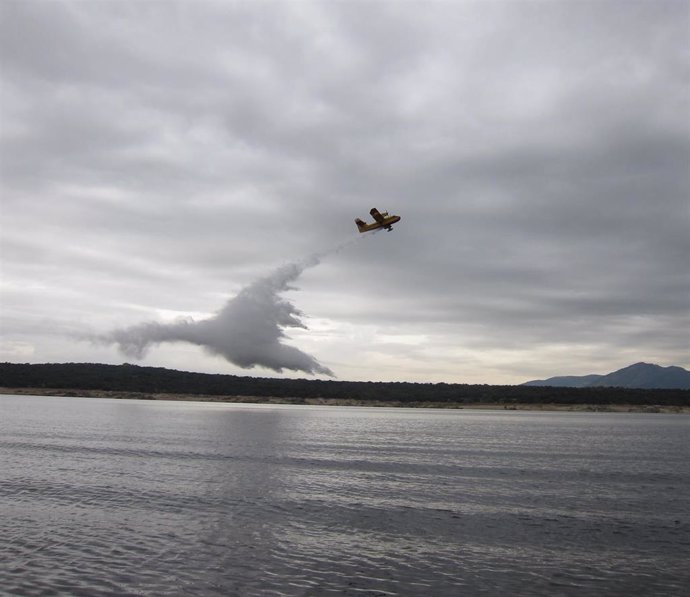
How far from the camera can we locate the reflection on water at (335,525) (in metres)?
25.5

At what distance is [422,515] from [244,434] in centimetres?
7583

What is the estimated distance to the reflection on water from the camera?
1005 inches

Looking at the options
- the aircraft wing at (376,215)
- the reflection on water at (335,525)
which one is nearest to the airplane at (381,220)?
the aircraft wing at (376,215)

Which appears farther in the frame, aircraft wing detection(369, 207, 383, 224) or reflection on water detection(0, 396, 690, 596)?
aircraft wing detection(369, 207, 383, 224)

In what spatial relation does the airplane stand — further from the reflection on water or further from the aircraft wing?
the reflection on water

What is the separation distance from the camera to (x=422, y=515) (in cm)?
3978

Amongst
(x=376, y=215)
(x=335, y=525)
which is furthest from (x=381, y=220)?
(x=335, y=525)

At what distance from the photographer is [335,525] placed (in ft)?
119

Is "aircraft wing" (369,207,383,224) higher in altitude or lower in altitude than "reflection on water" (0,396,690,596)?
higher

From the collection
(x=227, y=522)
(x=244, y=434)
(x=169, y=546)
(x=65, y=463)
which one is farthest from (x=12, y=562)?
(x=244, y=434)

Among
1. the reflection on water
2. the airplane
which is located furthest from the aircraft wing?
the reflection on water

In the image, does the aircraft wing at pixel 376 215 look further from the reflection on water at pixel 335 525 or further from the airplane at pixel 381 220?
the reflection on water at pixel 335 525

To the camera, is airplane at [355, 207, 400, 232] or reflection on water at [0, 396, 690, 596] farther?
airplane at [355, 207, 400, 232]

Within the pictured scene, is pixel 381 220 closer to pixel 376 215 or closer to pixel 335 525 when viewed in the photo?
pixel 376 215
